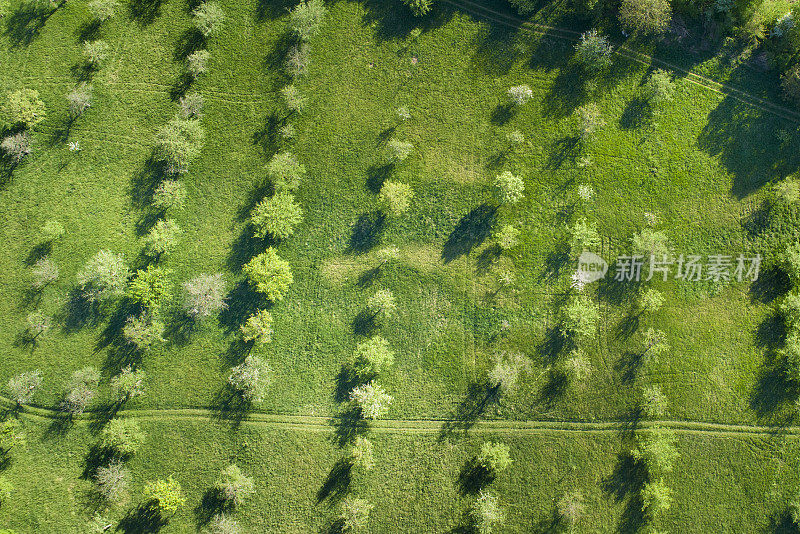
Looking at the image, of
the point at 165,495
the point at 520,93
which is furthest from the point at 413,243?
the point at 165,495

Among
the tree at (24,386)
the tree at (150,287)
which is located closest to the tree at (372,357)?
the tree at (150,287)

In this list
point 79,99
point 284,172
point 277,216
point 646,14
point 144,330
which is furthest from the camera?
point 79,99

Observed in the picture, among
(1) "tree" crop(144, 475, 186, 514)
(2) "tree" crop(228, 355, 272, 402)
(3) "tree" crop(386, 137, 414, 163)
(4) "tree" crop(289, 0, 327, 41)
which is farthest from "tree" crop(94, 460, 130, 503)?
(4) "tree" crop(289, 0, 327, 41)

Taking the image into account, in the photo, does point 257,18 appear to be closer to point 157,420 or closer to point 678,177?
point 157,420

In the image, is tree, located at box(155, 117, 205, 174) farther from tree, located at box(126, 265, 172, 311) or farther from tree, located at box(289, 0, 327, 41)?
tree, located at box(289, 0, 327, 41)

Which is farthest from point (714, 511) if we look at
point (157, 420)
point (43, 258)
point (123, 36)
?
point (123, 36)

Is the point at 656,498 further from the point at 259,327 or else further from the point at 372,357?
the point at 259,327
